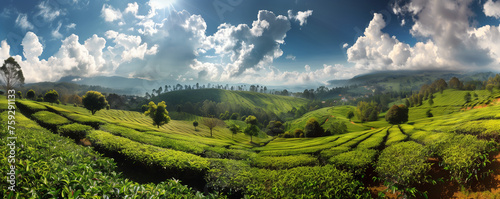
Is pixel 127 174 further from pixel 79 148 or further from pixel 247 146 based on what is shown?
pixel 247 146

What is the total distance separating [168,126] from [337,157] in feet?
16.1

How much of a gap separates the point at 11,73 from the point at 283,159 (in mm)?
9336

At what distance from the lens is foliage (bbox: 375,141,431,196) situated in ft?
12.8

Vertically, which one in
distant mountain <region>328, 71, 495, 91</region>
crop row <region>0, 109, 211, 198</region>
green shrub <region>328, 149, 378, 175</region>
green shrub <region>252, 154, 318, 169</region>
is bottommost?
crop row <region>0, 109, 211, 198</region>

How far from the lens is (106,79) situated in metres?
6.96

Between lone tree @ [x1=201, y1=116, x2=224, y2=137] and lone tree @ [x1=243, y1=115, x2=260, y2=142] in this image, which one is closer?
lone tree @ [x1=243, y1=115, x2=260, y2=142]

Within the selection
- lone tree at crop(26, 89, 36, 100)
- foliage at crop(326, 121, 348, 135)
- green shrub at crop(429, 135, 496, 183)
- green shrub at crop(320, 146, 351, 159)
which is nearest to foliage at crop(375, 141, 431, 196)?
green shrub at crop(429, 135, 496, 183)

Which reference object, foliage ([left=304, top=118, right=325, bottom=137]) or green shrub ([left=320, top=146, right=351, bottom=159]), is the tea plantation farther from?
foliage ([left=304, top=118, right=325, bottom=137])

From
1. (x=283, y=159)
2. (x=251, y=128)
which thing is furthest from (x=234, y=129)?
(x=283, y=159)

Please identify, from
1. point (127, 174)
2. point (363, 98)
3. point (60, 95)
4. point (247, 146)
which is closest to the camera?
point (363, 98)

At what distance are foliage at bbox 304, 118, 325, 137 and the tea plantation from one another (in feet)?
0.40

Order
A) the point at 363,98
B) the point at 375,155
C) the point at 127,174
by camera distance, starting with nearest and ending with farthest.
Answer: the point at 375,155 → the point at 363,98 → the point at 127,174

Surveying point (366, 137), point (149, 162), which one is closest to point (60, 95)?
point (149, 162)

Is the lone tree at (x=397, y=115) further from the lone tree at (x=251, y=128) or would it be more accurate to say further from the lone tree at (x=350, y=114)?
the lone tree at (x=251, y=128)
